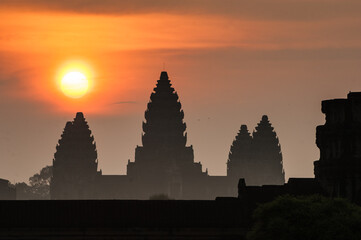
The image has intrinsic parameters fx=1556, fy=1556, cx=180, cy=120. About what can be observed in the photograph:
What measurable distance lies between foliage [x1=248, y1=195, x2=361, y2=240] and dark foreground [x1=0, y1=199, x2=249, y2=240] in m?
6.34

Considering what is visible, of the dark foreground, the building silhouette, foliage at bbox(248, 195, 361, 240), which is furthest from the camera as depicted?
the building silhouette

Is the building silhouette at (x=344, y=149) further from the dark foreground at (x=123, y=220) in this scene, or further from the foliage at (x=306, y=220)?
the foliage at (x=306, y=220)

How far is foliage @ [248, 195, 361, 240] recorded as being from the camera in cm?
8451

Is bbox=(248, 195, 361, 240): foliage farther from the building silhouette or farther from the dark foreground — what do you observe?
the building silhouette

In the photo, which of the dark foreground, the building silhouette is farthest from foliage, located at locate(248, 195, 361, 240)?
the building silhouette

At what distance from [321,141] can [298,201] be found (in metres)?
25.3

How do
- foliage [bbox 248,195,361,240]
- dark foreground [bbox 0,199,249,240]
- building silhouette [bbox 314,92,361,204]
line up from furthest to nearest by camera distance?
building silhouette [bbox 314,92,361,204] → dark foreground [bbox 0,199,249,240] → foliage [bbox 248,195,361,240]

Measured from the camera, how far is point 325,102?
111750mm

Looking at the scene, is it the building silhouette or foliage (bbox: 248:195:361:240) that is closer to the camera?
foliage (bbox: 248:195:361:240)

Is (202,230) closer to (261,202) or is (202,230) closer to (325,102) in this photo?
(261,202)

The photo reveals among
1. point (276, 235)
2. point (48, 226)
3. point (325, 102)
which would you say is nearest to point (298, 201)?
point (276, 235)

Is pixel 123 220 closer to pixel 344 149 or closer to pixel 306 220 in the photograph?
pixel 306 220

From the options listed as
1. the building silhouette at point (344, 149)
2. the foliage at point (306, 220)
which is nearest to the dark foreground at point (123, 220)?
the foliage at point (306, 220)

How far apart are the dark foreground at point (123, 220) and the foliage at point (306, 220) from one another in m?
6.34
